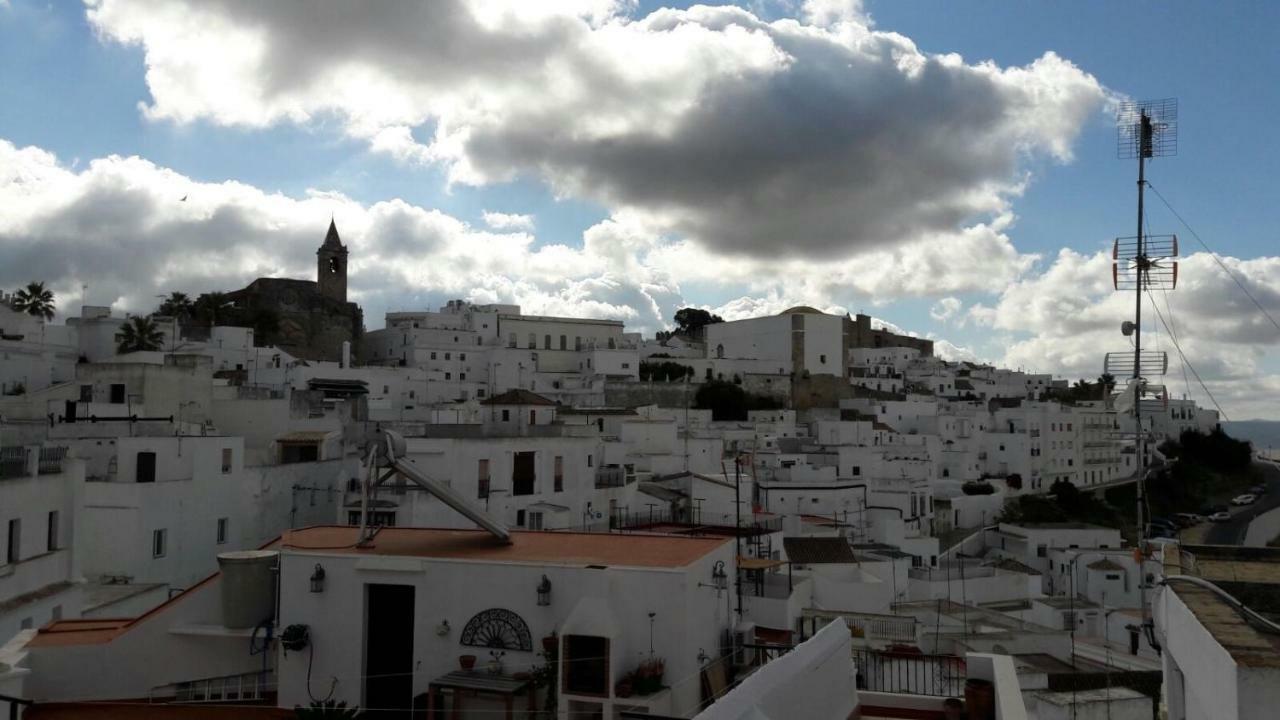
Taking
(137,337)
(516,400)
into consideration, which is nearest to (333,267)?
(137,337)

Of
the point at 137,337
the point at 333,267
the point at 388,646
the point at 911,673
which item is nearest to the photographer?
the point at 388,646

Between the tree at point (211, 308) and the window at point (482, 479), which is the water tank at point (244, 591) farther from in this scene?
the tree at point (211, 308)

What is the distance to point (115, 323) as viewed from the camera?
40.7 meters

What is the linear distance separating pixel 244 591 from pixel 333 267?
6136 cm

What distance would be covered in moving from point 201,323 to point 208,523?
37.5 meters

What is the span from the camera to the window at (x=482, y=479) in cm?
2241

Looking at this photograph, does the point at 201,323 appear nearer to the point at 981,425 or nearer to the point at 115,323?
the point at 115,323

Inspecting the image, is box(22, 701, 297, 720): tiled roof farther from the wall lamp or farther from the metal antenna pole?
the metal antenna pole

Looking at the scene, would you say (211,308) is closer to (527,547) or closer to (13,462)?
(13,462)

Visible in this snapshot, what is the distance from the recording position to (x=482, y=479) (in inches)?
885

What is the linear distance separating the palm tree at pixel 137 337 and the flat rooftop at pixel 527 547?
105ft

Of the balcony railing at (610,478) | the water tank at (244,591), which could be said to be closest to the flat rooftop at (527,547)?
the water tank at (244,591)

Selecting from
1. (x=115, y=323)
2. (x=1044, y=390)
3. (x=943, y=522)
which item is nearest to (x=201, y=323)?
(x=115, y=323)

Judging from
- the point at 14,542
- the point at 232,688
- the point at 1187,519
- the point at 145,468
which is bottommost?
the point at 1187,519
